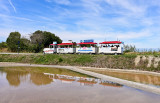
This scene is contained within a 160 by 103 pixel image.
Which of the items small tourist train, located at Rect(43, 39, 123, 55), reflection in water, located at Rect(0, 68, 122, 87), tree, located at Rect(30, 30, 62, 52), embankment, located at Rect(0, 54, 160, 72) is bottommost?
reflection in water, located at Rect(0, 68, 122, 87)

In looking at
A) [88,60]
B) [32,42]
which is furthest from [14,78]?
[32,42]

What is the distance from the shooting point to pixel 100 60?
23828 millimetres

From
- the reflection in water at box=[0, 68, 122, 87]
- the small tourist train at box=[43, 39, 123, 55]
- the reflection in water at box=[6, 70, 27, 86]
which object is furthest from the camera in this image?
the small tourist train at box=[43, 39, 123, 55]

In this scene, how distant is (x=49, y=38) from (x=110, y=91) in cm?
4394

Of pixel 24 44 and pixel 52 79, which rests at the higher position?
pixel 24 44

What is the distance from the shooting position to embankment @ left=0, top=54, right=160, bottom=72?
2005 centimetres

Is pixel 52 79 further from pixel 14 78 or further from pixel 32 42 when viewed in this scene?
pixel 32 42

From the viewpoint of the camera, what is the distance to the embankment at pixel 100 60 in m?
20.1

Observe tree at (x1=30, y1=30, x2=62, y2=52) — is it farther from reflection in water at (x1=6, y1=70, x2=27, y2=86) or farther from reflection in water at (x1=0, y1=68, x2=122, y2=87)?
reflection in water at (x1=0, y1=68, x2=122, y2=87)

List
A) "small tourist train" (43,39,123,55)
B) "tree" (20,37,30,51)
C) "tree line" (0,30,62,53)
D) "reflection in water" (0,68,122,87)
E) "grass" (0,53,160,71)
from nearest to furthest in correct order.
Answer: "reflection in water" (0,68,122,87), "grass" (0,53,160,71), "small tourist train" (43,39,123,55), "tree line" (0,30,62,53), "tree" (20,37,30,51)

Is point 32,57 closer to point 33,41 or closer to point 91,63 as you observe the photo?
point 91,63

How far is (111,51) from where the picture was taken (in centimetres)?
2588

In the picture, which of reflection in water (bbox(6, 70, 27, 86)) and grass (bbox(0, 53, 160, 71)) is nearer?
reflection in water (bbox(6, 70, 27, 86))

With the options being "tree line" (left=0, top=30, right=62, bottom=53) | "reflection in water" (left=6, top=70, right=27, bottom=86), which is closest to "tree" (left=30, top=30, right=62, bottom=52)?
"tree line" (left=0, top=30, right=62, bottom=53)
